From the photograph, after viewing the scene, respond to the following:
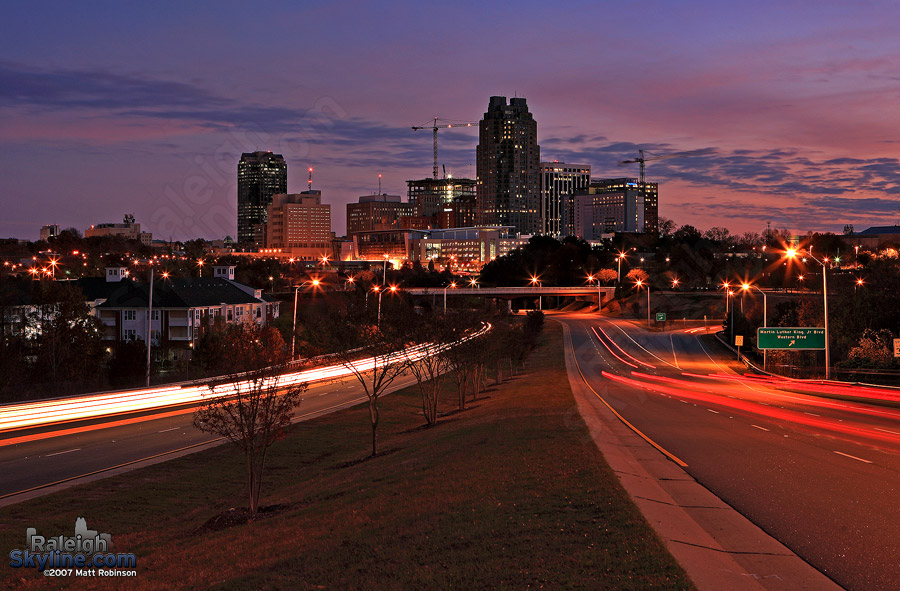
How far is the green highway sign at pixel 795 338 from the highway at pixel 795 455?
2.99 meters

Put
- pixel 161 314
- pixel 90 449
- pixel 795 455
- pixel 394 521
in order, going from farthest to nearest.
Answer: pixel 161 314
pixel 90 449
pixel 795 455
pixel 394 521

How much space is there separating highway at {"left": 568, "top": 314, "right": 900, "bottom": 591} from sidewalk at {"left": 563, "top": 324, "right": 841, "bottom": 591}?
0.44 metres

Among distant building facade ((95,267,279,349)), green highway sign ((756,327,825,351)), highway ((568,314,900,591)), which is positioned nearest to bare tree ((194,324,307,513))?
highway ((568,314,900,591))

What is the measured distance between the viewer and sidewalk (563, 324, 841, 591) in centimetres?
1089

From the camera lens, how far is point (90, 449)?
3044 cm

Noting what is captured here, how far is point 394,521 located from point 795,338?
155 ft

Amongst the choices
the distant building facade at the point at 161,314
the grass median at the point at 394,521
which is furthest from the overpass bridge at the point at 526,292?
the grass median at the point at 394,521

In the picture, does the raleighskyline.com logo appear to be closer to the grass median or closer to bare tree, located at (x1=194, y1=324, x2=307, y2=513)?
the grass median

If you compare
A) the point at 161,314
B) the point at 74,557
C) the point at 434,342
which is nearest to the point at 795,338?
the point at 434,342

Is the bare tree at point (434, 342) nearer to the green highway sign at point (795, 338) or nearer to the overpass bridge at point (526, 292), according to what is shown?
the green highway sign at point (795, 338)

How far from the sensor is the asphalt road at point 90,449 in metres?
24.9

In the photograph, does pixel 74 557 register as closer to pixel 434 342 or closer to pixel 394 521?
pixel 394 521

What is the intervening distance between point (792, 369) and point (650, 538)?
173 feet

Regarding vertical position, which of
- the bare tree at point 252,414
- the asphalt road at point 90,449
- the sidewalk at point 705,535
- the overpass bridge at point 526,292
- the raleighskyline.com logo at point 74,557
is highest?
the overpass bridge at point 526,292
